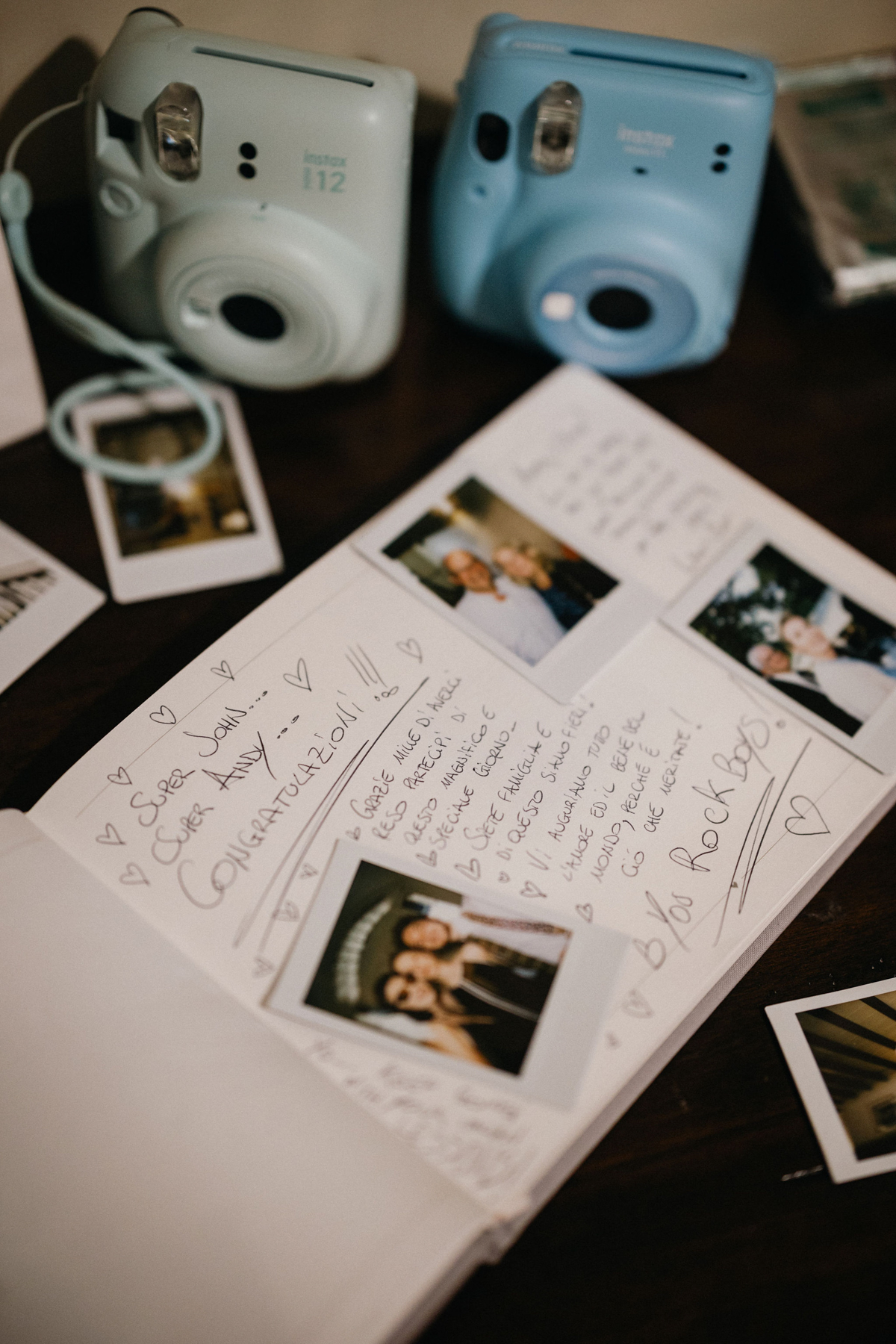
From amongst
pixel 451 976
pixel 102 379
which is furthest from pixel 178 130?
pixel 451 976

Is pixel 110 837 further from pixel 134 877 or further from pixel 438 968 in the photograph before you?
pixel 438 968

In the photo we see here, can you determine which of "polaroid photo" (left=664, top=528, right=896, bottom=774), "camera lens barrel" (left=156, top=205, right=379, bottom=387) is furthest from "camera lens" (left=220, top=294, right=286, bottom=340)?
"polaroid photo" (left=664, top=528, right=896, bottom=774)

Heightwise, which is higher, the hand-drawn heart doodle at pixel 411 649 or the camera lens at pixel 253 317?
the camera lens at pixel 253 317

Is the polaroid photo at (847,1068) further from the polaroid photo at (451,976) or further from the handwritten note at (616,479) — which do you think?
the handwritten note at (616,479)

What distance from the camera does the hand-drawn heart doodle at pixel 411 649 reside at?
617 mm

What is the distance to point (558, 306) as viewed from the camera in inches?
27.5

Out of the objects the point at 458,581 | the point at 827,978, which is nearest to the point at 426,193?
the point at 458,581

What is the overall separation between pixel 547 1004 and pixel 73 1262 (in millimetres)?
269

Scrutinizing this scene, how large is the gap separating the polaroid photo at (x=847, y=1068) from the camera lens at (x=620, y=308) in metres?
0.49

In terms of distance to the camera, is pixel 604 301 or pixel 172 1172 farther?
pixel 604 301

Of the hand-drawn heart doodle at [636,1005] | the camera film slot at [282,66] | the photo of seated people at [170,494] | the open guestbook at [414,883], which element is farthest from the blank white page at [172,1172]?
the camera film slot at [282,66]

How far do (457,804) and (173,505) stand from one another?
0.30 metres

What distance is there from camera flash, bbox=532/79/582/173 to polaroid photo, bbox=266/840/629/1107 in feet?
1.55

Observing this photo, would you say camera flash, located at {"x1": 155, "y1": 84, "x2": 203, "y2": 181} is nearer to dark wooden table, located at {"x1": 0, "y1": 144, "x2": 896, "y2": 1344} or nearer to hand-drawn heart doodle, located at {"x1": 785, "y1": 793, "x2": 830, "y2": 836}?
dark wooden table, located at {"x1": 0, "y1": 144, "x2": 896, "y2": 1344}
